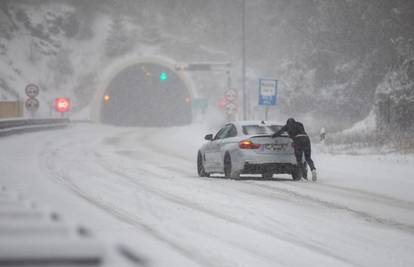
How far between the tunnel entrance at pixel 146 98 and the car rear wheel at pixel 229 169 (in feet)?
168

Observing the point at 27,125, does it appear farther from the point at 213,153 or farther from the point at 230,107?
the point at 213,153

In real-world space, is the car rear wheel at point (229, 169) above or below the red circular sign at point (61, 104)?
below

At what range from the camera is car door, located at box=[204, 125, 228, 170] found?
16.9 meters

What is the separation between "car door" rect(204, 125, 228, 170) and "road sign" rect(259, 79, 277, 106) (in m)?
9.44

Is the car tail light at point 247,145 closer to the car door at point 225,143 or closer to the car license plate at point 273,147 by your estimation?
the car license plate at point 273,147

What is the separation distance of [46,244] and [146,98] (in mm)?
76981

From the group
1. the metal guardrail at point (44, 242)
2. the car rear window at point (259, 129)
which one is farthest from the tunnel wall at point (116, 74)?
the metal guardrail at point (44, 242)

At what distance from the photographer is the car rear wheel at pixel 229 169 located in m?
15.8

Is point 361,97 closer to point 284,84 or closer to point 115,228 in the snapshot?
point 284,84

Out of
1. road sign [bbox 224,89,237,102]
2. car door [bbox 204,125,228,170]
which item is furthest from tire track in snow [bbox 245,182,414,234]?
road sign [bbox 224,89,237,102]

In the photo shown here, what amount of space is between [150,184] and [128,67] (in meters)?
54.5

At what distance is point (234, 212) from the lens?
936 centimetres

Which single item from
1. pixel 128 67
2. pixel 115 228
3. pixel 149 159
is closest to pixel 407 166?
pixel 149 159

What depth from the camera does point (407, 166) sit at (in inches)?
738
